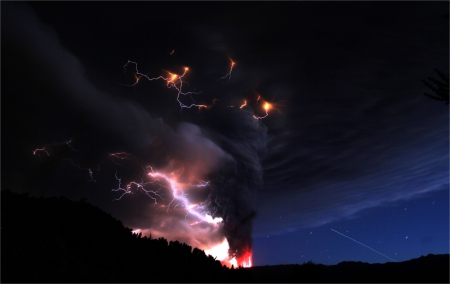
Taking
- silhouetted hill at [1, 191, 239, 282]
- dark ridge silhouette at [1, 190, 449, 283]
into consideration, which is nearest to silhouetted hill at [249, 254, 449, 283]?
dark ridge silhouette at [1, 190, 449, 283]

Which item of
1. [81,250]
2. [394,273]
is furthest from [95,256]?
[394,273]

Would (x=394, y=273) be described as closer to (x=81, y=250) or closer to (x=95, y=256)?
(x=95, y=256)

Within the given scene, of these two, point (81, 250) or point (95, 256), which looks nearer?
point (95, 256)

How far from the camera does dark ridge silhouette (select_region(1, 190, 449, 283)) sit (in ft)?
27.0

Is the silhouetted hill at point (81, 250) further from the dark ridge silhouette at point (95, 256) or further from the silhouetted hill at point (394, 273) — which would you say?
the silhouetted hill at point (394, 273)

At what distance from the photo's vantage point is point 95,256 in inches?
400

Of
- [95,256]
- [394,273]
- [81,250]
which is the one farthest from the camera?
[394,273]

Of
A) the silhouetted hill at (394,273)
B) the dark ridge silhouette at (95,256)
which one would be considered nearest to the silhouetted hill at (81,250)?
the dark ridge silhouette at (95,256)

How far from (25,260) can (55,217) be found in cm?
364

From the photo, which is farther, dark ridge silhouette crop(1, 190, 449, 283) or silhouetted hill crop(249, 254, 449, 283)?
silhouetted hill crop(249, 254, 449, 283)

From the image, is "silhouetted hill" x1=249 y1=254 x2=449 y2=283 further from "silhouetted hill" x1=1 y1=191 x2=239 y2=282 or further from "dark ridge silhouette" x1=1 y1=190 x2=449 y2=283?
"silhouetted hill" x1=1 y1=191 x2=239 y2=282

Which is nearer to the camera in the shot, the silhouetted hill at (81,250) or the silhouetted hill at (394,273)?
the silhouetted hill at (81,250)

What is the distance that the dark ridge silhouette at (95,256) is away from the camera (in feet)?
27.0

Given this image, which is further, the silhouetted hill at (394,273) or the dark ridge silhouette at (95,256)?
the silhouetted hill at (394,273)
